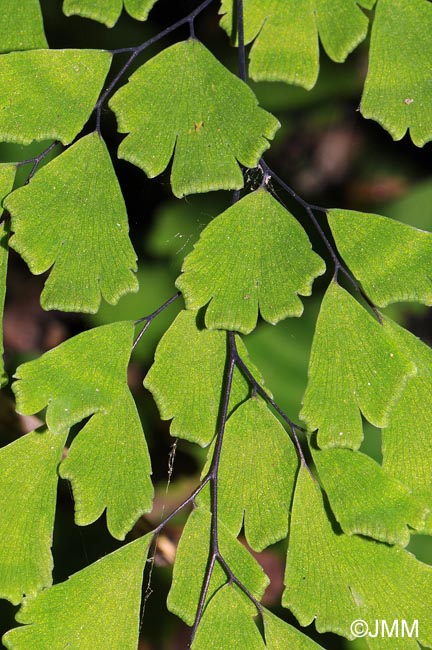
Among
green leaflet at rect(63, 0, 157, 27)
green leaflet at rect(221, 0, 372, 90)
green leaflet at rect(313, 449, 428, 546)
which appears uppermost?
green leaflet at rect(221, 0, 372, 90)

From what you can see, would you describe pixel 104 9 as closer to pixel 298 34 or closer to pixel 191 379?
pixel 298 34

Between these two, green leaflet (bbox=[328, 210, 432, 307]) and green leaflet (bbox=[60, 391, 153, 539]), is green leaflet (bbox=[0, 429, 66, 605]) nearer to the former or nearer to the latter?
green leaflet (bbox=[60, 391, 153, 539])

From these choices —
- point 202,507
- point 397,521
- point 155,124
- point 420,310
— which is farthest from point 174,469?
point 155,124

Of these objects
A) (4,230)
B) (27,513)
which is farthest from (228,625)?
(4,230)

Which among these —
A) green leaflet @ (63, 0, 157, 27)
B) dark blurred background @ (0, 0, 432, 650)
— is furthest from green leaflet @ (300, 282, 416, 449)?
dark blurred background @ (0, 0, 432, 650)

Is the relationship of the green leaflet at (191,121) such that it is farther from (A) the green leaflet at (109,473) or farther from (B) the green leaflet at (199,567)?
(B) the green leaflet at (199,567)

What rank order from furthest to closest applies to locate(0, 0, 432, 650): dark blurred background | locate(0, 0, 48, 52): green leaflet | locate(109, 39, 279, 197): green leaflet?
locate(0, 0, 432, 650): dark blurred background
locate(0, 0, 48, 52): green leaflet
locate(109, 39, 279, 197): green leaflet

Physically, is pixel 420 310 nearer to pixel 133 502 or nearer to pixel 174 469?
pixel 174 469

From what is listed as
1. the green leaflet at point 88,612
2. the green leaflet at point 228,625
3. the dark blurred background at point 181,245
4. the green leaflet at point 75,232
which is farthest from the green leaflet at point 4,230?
the dark blurred background at point 181,245

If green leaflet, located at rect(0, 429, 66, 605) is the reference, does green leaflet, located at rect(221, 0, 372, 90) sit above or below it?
above

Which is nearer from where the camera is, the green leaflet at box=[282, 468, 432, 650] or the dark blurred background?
the green leaflet at box=[282, 468, 432, 650]
